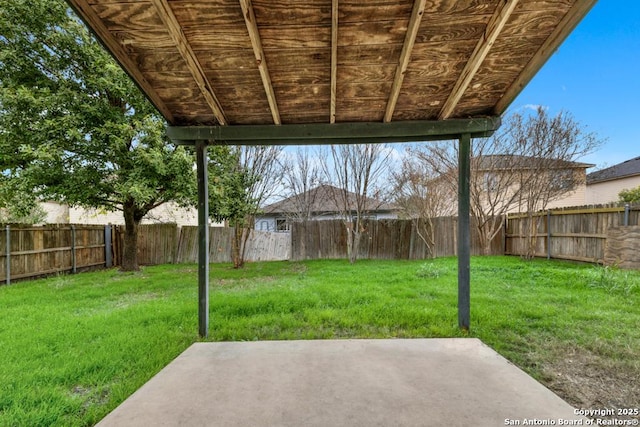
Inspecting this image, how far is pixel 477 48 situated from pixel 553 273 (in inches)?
218

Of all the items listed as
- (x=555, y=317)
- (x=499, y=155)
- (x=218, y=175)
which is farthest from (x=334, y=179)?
(x=555, y=317)

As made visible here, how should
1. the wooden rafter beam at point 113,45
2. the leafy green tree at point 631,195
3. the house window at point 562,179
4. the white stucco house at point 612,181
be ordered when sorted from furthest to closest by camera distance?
the white stucco house at point 612,181, the leafy green tree at point 631,195, the house window at point 562,179, the wooden rafter beam at point 113,45

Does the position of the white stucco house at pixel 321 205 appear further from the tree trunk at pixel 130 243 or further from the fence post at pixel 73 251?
the fence post at pixel 73 251

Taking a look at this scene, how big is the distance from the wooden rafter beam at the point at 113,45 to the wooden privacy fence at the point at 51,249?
259 inches

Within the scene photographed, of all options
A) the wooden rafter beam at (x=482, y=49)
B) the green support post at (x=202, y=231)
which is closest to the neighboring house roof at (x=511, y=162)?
the wooden rafter beam at (x=482, y=49)

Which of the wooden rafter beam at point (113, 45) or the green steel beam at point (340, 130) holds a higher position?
the wooden rafter beam at point (113, 45)

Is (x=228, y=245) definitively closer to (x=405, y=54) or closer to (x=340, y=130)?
(x=340, y=130)

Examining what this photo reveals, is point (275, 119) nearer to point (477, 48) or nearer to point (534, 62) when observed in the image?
point (477, 48)

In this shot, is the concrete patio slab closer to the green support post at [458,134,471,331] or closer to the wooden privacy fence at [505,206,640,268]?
the green support post at [458,134,471,331]

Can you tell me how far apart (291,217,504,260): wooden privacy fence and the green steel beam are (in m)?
7.11

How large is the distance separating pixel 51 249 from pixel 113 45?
766cm

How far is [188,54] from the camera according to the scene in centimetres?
199

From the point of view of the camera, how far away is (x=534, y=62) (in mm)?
2139

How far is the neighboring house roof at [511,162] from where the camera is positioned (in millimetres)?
8555
